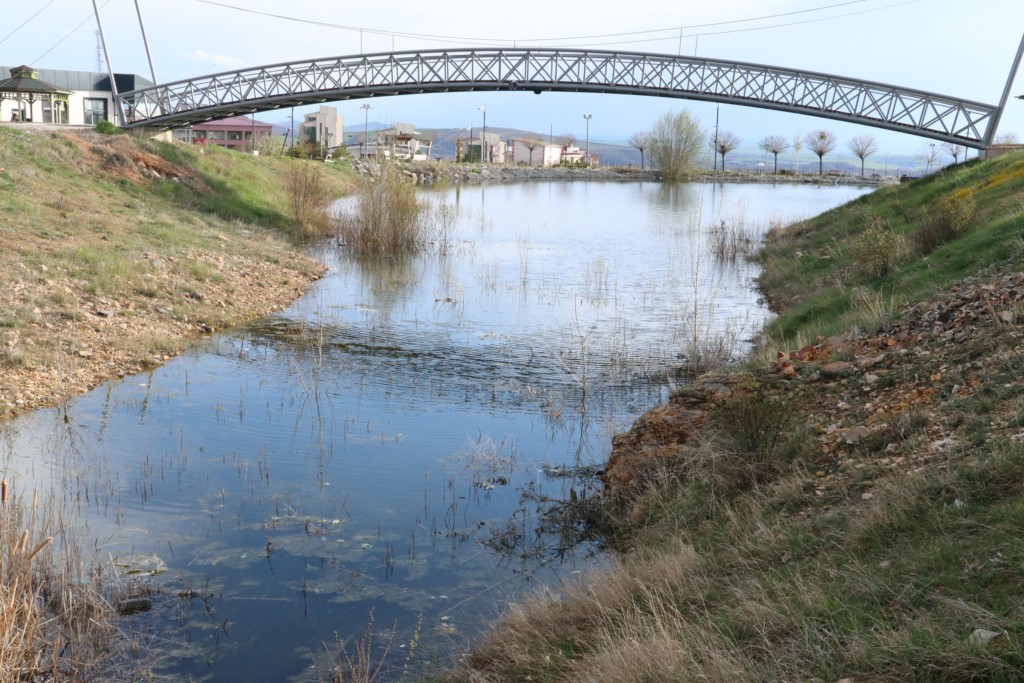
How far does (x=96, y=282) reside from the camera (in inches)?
693

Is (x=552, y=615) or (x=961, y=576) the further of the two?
(x=552, y=615)

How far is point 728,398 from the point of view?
10469 mm

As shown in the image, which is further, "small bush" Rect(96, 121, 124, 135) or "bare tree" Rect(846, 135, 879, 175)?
"bare tree" Rect(846, 135, 879, 175)

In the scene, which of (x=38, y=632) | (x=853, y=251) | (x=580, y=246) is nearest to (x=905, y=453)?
(x=38, y=632)

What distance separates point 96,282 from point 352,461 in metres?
8.90

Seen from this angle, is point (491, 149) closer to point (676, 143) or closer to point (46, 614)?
point (676, 143)

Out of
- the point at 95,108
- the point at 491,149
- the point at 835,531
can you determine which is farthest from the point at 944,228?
the point at 491,149

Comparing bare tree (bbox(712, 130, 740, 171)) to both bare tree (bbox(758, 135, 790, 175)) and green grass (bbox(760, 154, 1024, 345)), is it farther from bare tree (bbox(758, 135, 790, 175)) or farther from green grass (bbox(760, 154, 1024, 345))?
green grass (bbox(760, 154, 1024, 345))

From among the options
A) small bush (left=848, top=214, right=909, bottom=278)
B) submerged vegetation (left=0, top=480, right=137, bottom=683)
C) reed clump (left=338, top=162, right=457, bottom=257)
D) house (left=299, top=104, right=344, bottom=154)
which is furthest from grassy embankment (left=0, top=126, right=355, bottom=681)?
house (left=299, top=104, right=344, bottom=154)

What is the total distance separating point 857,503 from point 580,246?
26.6 metres

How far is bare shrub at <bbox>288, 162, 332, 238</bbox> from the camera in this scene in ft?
108

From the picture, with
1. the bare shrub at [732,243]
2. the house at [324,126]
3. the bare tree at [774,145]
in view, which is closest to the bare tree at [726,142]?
the bare tree at [774,145]

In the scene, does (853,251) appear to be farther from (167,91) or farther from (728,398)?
(167,91)

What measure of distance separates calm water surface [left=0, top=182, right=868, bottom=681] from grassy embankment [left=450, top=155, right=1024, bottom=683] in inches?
48.7
